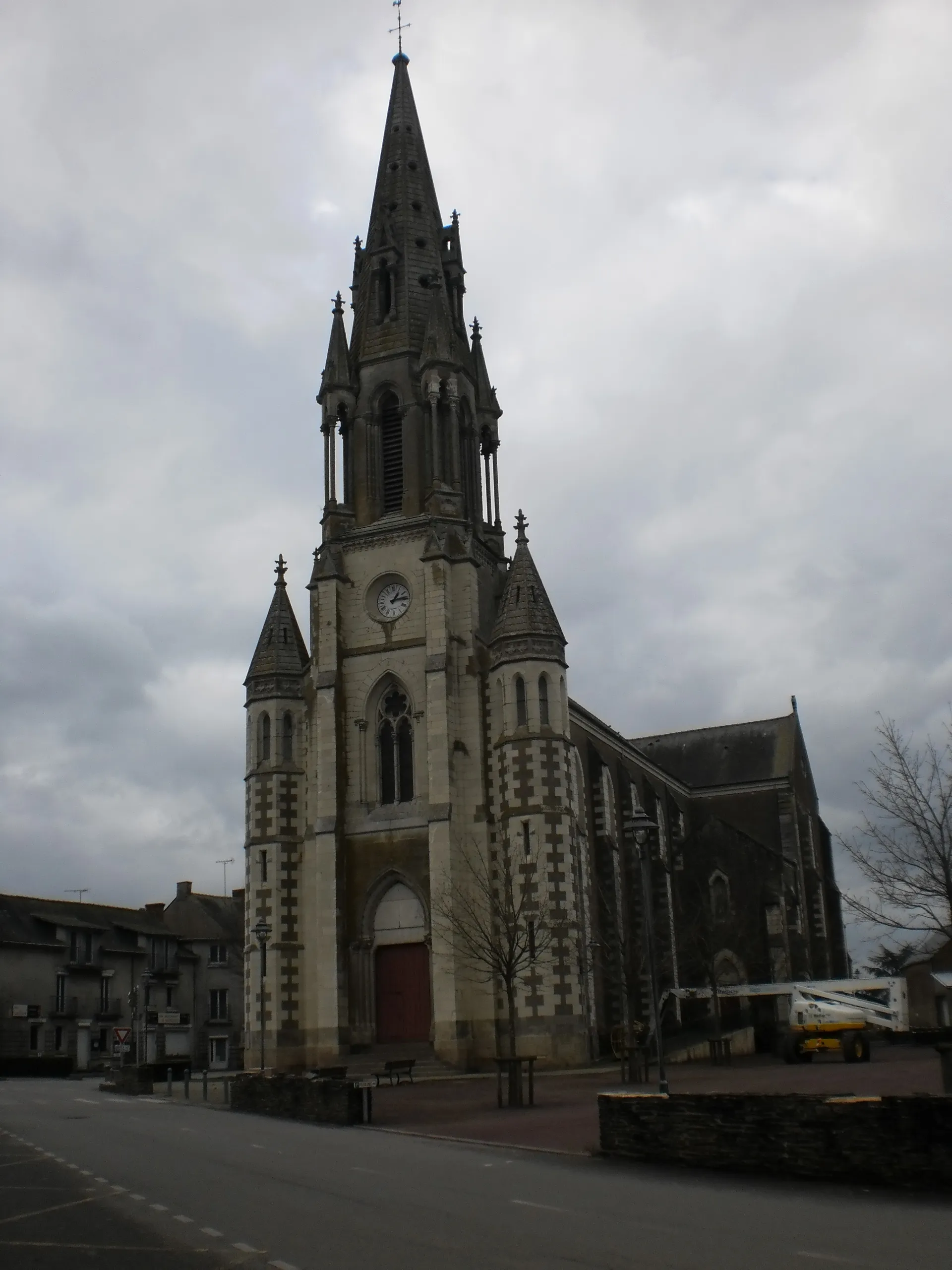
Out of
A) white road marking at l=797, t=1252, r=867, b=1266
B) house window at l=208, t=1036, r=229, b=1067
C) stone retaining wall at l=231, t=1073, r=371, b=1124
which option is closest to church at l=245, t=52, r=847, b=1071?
stone retaining wall at l=231, t=1073, r=371, b=1124

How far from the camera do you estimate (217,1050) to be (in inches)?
2662

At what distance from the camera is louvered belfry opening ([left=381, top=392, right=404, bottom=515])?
1752 inches

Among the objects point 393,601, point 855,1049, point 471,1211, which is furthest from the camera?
point 393,601

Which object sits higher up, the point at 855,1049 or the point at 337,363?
the point at 337,363

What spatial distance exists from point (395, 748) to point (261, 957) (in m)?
8.26

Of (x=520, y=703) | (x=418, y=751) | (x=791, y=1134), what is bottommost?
(x=791, y=1134)

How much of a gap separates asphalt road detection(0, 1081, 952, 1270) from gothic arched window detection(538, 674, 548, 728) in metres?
20.8

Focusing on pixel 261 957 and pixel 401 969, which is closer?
pixel 261 957

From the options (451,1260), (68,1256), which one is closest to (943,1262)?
(451,1260)

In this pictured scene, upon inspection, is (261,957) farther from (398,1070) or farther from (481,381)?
(481,381)

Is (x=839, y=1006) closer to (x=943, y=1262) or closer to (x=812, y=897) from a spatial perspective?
(x=812, y=897)

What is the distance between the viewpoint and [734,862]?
5531 centimetres

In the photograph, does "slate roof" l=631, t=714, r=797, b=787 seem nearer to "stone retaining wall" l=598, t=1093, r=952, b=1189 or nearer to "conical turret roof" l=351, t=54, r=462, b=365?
"conical turret roof" l=351, t=54, r=462, b=365

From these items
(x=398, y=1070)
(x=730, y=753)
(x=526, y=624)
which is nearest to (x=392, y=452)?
(x=526, y=624)
